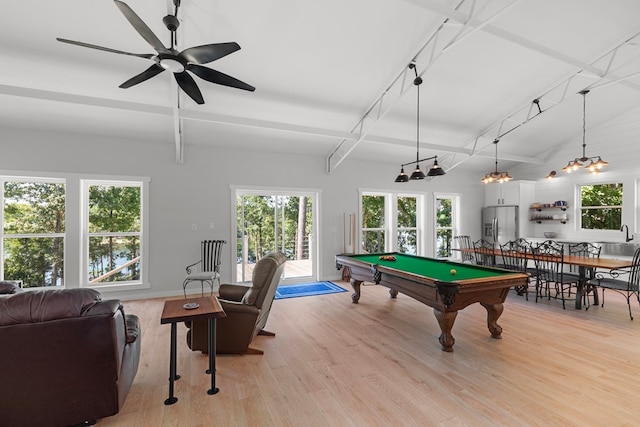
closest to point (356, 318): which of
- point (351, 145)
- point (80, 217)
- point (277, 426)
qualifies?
point (277, 426)

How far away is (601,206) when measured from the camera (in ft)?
22.8

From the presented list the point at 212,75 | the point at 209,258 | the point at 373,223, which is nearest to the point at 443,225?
the point at 373,223

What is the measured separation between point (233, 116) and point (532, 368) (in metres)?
5.09

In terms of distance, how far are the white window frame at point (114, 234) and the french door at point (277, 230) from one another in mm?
1670

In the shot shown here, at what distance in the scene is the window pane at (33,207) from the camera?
16.1 ft

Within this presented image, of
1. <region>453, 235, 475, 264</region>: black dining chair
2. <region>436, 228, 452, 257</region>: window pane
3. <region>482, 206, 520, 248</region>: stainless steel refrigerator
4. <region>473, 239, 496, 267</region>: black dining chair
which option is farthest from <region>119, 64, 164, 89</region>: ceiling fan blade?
<region>482, 206, 520, 248</region>: stainless steel refrigerator

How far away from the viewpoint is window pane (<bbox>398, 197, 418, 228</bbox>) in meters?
7.96

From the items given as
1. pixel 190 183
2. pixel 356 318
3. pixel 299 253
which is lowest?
pixel 356 318

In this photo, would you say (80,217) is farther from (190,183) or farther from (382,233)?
(382,233)

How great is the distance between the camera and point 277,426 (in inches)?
81.4

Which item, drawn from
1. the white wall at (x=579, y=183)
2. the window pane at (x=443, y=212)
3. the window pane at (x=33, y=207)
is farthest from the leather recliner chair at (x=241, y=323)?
the white wall at (x=579, y=183)

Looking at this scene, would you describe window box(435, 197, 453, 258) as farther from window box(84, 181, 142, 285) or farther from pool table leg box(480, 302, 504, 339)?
window box(84, 181, 142, 285)

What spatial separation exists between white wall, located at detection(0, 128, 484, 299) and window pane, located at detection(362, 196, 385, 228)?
0.45m

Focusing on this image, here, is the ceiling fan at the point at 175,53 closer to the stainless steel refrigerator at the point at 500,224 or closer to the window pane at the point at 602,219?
the stainless steel refrigerator at the point at 500,224
